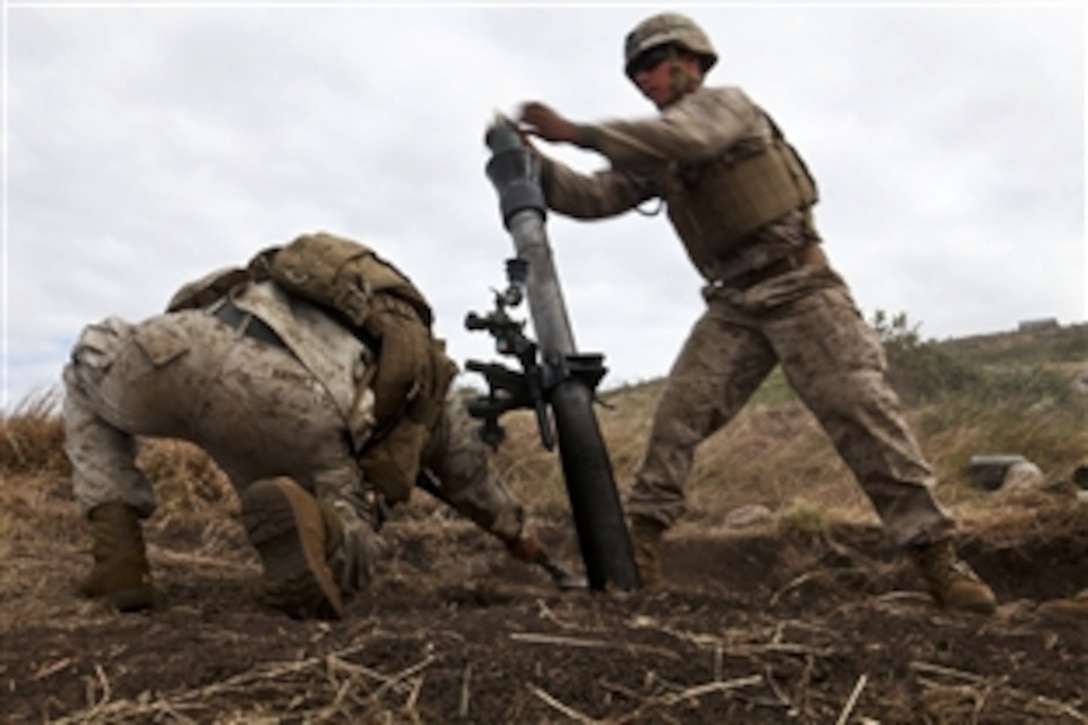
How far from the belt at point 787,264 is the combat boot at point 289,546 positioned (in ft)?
6.85

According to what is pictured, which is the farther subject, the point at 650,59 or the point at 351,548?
the point at 650,59

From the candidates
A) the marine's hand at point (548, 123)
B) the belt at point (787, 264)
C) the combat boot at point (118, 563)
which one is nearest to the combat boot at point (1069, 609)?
the belt at point (787, 264)

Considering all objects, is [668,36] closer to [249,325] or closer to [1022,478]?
[249,325]

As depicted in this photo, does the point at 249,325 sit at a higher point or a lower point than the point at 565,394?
higher

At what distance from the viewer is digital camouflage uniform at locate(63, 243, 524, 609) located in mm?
2982

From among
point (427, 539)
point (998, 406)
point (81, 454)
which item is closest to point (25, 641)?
point (81, 454)

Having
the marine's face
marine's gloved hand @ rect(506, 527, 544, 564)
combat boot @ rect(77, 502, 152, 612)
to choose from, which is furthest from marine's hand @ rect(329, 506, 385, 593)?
the marine's face

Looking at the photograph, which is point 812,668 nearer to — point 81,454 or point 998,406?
point 81,454

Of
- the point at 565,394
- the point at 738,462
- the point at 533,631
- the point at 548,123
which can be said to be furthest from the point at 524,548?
the point at 738,462

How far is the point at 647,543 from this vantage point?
419 centimetres

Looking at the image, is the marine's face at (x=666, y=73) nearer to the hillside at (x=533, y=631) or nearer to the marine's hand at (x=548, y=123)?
the marine's hand at (x=548, y=123)

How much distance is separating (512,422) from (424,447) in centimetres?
530

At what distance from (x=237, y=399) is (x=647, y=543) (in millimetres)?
1839

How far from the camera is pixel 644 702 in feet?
6.04
